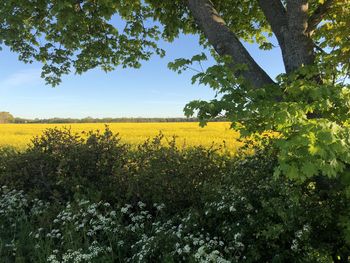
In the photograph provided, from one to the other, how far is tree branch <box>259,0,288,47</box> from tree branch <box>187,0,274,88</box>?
0.75m

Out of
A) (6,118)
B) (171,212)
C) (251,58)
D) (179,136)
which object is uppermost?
(251,58)

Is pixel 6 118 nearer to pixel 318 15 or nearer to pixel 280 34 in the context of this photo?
pixel 280 34

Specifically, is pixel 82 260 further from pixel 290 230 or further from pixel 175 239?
pixel 290 230

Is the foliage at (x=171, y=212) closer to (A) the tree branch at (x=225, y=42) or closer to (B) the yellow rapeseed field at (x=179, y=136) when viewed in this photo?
(B) the yellow rapeseed field at (x=179, y=136)

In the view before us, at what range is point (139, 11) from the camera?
473 inches

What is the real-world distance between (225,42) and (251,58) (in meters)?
0.54

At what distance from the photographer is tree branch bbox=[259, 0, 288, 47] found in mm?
6855

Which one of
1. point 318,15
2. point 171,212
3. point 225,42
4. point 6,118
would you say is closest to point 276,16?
point 318,15

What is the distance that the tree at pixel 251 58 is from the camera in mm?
3771

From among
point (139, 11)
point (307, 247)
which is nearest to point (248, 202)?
point (307, 247)

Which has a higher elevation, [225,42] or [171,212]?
[225,42]

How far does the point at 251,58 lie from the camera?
6.64m

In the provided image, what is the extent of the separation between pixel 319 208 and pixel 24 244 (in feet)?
18.0

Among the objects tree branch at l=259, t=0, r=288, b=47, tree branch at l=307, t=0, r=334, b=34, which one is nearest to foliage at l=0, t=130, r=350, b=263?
tree branch at l=259, t=0, r=288, b=47
